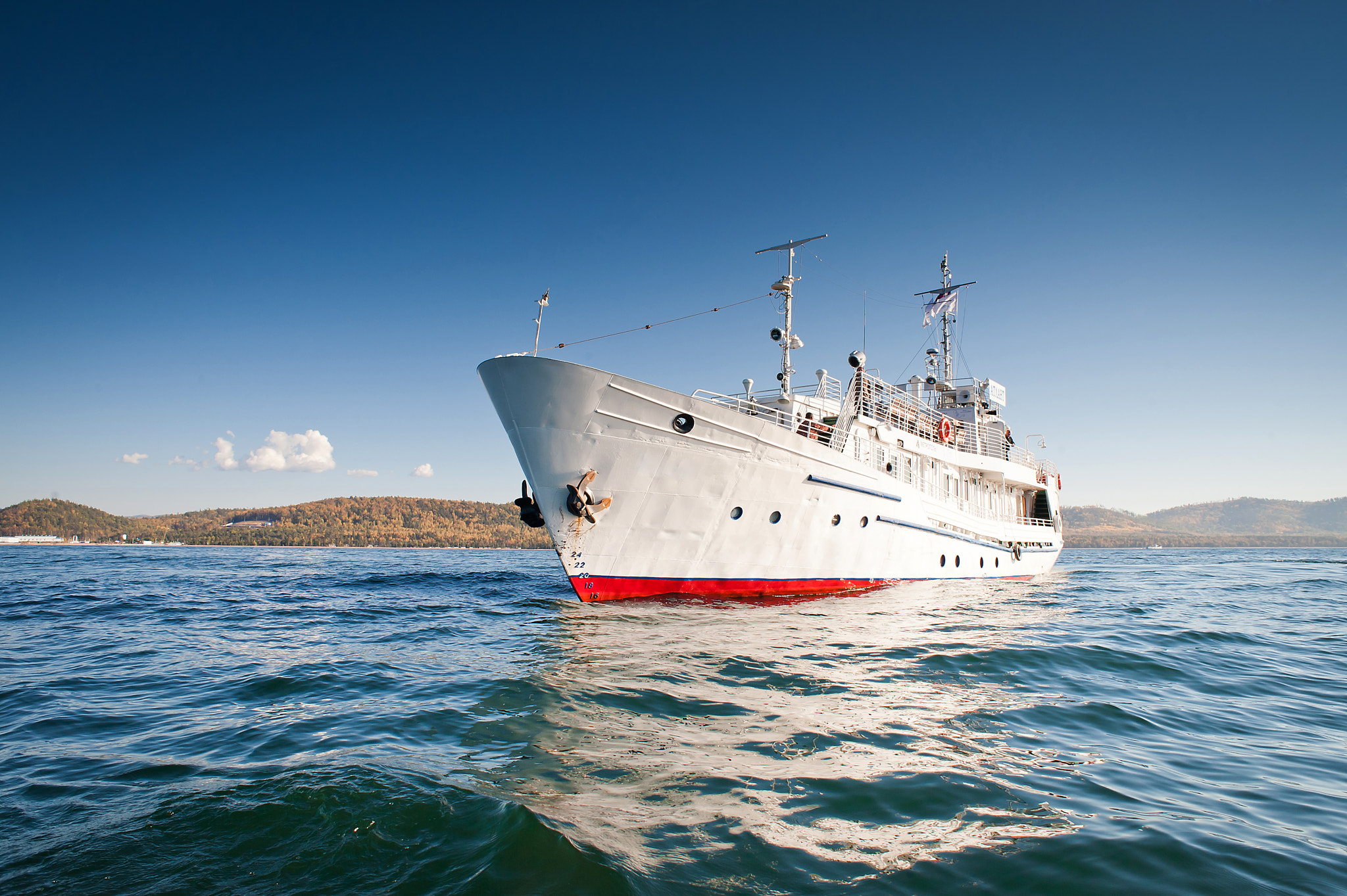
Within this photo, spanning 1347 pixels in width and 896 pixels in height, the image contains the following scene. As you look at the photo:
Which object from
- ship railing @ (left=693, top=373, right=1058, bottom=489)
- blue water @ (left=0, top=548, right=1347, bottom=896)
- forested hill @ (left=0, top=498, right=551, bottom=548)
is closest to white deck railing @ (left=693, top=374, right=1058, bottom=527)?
ship railing @ (left=693, top=373, right=1058, bottom=489)

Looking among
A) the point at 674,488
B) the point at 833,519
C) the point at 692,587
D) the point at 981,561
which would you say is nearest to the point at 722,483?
the point at 674,488

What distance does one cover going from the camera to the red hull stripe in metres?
14.5

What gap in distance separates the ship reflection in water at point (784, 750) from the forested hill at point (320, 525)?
8781cm

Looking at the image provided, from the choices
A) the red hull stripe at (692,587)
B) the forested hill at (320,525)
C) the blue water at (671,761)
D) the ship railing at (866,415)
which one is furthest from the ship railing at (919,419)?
the forested hill at (320,525)

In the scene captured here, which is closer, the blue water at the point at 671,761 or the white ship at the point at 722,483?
the blue water at the point at 671,761

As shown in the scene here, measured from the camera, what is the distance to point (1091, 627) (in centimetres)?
1290

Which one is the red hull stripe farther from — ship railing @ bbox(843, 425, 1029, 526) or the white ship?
ship railing @ bbox(843, 425, 1029, 526)

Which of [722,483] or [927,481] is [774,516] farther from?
[927,481]

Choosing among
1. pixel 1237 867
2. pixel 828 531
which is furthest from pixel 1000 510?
pixel 1237 867

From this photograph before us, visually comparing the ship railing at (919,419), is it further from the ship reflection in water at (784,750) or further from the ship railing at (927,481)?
the ship reflection in water at (784,750)

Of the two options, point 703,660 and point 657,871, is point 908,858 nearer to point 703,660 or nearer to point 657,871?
point 657,871

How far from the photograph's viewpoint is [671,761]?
514cm

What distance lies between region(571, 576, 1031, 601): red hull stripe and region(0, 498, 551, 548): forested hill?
81201mm

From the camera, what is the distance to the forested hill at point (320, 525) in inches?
3900
